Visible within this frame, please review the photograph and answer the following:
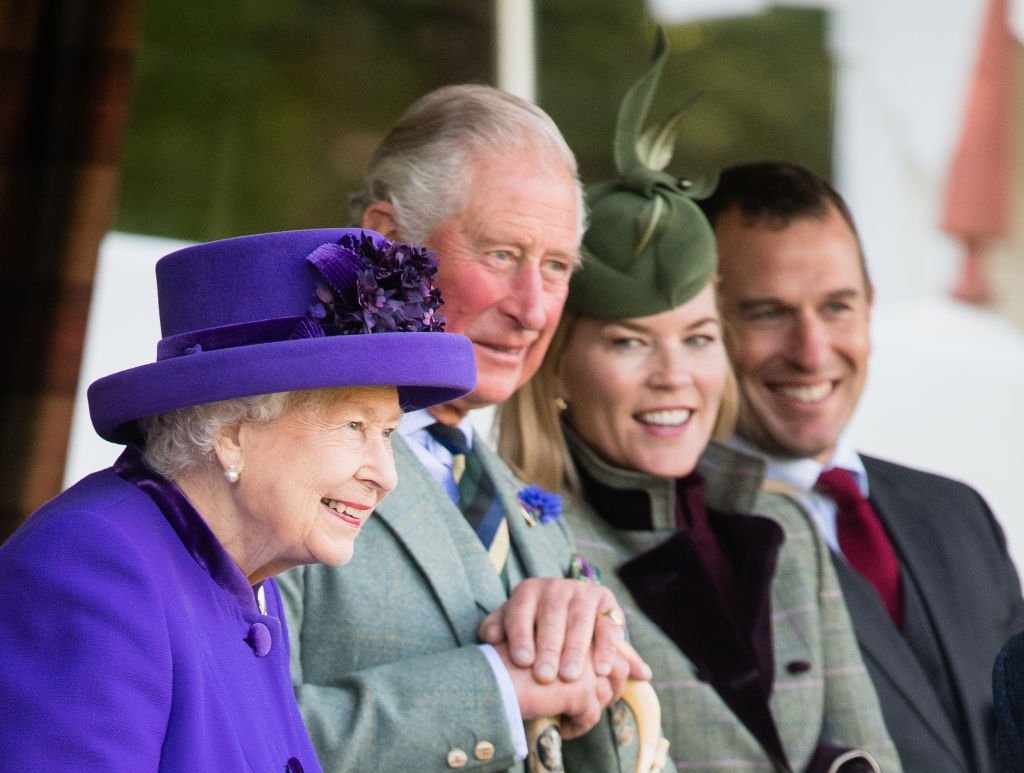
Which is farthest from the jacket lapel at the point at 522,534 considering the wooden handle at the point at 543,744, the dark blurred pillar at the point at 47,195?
the dark blurred pillar at the point at 47,195

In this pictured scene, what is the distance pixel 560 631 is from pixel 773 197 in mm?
1897

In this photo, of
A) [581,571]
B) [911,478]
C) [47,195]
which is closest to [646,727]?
[581,571]

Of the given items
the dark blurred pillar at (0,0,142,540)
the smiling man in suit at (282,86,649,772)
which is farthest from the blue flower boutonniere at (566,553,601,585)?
the dark blurred pillar at (0,0,142,540)

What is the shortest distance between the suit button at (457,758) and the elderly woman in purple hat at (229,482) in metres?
0.33

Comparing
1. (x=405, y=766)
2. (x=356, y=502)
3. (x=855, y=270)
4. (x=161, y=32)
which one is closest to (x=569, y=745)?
(x=405, y=766)

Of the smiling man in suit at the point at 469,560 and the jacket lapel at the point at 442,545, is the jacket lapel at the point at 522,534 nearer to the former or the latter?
the smiling man in suit at the point at 469,560

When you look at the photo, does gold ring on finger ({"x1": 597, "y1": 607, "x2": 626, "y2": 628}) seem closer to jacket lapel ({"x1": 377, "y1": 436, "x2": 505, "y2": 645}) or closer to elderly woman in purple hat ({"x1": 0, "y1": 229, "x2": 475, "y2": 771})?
jacket lapel ({"x1": 377, "y1": 436, "x2": 505, "y2": 645})

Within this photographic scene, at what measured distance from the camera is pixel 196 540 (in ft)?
6.49

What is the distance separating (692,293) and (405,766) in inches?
54.2

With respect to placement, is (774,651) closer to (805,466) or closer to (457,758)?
(805,466)

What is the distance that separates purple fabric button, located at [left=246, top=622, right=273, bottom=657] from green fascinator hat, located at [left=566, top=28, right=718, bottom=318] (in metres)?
1.46

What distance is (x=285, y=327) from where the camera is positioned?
6.63 ft

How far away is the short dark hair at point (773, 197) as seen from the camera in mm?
4066

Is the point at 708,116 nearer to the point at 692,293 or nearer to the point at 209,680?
the point at 692,293
